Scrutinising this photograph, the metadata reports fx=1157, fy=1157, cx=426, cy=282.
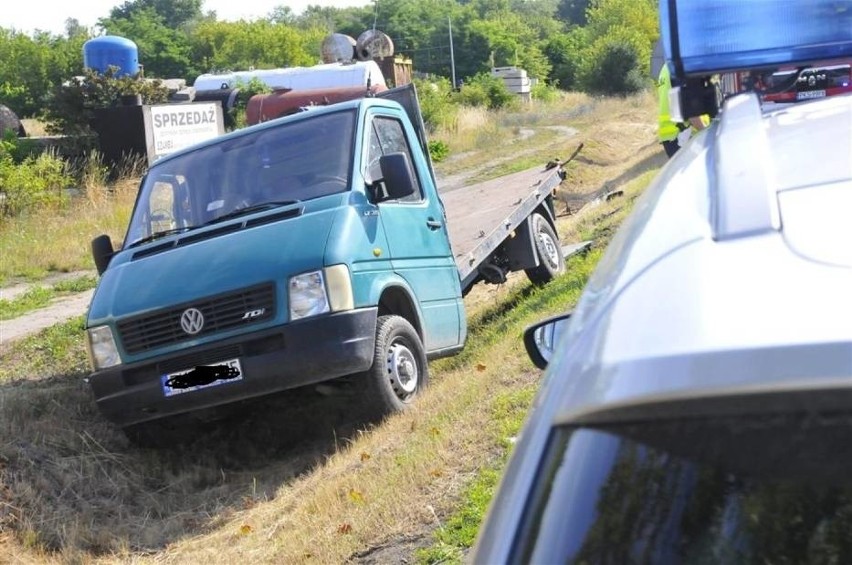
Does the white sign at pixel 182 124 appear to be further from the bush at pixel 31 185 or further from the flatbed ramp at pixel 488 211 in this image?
the flatbed ramp at pixel 488 211

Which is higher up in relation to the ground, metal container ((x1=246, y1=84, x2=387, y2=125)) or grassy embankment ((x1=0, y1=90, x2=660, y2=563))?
metal container ((x1=246, y1=84, x2=387, y2=125))

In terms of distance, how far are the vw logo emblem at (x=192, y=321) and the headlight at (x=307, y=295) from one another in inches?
22.7

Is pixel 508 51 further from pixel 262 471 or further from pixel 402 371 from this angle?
pixel 262 471

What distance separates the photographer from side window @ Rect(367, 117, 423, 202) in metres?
7.80

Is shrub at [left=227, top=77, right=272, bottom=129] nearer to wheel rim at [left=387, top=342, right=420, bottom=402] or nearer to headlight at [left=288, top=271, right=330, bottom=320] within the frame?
wheel rim at [left=387, top=342, right=420, bottom=402]

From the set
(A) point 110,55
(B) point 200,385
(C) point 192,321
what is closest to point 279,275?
(C) point 192,321

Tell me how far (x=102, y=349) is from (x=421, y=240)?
2316 mm

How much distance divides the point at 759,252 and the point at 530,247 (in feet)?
30.6

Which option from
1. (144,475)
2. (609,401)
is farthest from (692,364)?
(144,475)

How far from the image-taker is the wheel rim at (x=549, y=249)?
1121cm

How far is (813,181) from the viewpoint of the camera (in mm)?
1753

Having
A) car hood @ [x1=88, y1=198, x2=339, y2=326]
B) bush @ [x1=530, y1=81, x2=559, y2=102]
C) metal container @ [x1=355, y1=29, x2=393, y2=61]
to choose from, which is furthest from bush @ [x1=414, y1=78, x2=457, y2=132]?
car hood @ [x1=88, y1=198, x2=339, y2=326]

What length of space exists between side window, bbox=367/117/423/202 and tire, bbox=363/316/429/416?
108 cm

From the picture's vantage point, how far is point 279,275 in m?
6.68
